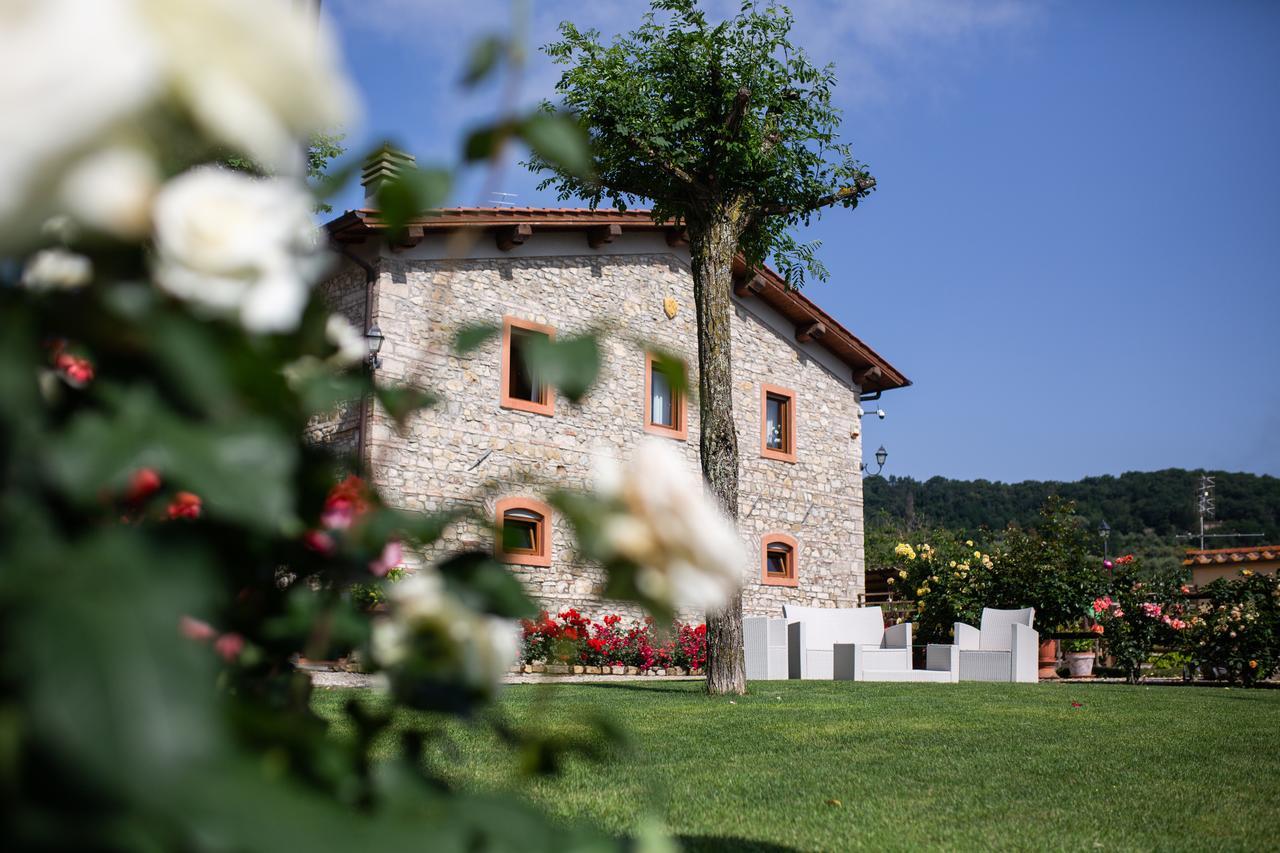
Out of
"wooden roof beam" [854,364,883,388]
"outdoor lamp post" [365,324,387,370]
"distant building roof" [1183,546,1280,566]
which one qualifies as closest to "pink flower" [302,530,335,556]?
"outdoor lamp post" [365,324,387,370]

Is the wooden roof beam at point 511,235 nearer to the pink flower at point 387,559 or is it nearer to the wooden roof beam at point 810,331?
the wooden roof beam at point 810,331

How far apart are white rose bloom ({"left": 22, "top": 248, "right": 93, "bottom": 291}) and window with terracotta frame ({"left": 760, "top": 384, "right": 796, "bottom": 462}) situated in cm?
1526

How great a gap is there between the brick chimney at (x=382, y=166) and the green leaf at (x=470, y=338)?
0.47ft

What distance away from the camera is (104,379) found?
2.19 feet

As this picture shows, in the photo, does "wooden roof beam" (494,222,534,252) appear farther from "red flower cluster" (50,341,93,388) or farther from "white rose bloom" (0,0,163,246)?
"white rose bloom" (0,0,163,246)

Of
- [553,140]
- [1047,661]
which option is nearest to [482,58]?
[553,140]

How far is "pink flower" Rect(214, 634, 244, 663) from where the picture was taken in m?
0.87

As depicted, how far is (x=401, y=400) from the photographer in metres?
0.98

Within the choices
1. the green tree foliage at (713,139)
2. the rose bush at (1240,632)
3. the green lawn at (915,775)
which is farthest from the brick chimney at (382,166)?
the rose bush at (1240,632)

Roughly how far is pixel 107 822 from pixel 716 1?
9062 mm

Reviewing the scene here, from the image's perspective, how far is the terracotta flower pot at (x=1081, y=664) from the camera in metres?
13.3

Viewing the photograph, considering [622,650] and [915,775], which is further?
[622,650]

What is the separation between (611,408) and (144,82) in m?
13.5

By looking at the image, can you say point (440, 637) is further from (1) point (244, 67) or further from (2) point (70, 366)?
(1) point (244, 67)
